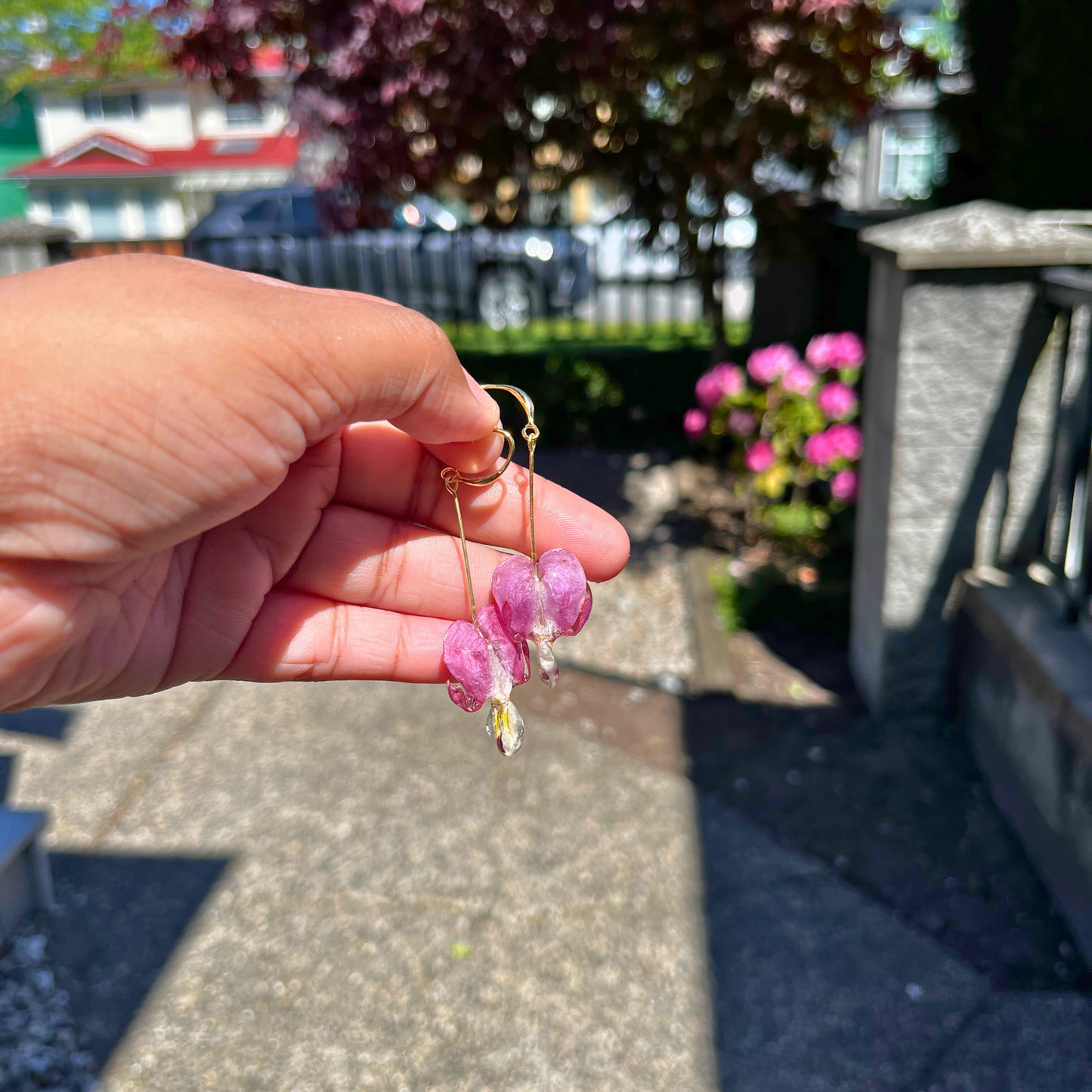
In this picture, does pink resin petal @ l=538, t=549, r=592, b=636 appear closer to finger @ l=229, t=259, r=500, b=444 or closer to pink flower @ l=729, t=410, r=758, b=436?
finger @ l=229, t=259, r=500, b=444

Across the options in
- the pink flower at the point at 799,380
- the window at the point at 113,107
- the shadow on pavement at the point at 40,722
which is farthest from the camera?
the window at the point at 113,107

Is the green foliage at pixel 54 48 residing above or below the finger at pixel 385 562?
above

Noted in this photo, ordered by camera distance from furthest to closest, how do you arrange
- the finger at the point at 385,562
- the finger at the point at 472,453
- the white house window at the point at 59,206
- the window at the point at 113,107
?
the white house window at the point at 59,206 < the window at the point at 113,107 < the finger at the point at 385,562 < the finger at the point at 472,453

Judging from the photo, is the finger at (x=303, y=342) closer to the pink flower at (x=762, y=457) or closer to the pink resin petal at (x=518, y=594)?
the pink resin petal at (x=518, y=594)

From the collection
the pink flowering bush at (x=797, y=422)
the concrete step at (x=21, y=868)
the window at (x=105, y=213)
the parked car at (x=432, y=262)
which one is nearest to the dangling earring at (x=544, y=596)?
the concrete step at (x=21, y=868)

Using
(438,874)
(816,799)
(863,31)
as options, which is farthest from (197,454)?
(863,31)

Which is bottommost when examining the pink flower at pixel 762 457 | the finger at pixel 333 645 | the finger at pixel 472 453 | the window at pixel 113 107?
the pink flower at pixel 762 457
